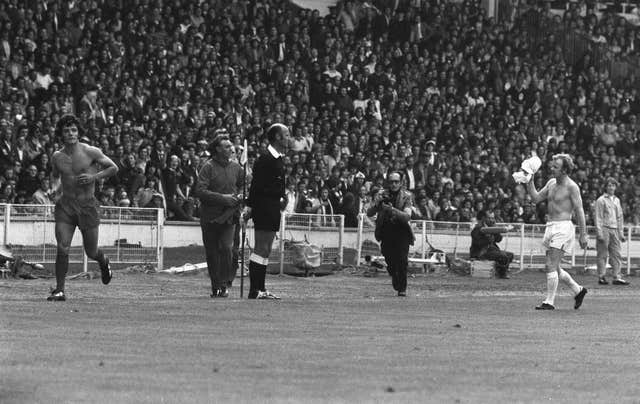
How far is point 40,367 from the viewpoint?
30.2 ft

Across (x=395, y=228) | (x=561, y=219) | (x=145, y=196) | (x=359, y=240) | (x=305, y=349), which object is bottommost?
(x=305, y=349)

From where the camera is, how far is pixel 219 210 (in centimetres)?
1795

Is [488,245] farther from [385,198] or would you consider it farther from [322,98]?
[385,198]

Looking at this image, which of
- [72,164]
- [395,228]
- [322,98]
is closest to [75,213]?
[72,164]

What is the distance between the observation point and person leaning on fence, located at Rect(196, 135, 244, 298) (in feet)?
58.7

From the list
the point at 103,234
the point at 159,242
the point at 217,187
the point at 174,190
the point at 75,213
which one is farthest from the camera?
the point at 174,190

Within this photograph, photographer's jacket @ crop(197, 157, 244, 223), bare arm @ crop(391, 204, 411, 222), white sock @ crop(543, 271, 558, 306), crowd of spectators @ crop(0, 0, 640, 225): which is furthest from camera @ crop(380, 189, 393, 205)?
crowd of spectators @ crop(0, 0, 640, 225)

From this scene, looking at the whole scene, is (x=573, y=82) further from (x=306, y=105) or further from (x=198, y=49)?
(x=198, y=49)

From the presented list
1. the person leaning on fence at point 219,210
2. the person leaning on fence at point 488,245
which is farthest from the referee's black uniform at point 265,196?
the person leaning on fence at point 488,245

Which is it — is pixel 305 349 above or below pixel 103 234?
below

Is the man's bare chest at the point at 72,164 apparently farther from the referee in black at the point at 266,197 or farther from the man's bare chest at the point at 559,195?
the man's bare chest at the point at 559,195

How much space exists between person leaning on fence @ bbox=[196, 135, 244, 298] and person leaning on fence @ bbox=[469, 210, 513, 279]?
12060 mm

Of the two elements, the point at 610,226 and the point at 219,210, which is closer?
the point at 219,210

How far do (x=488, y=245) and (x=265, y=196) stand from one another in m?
12.8
